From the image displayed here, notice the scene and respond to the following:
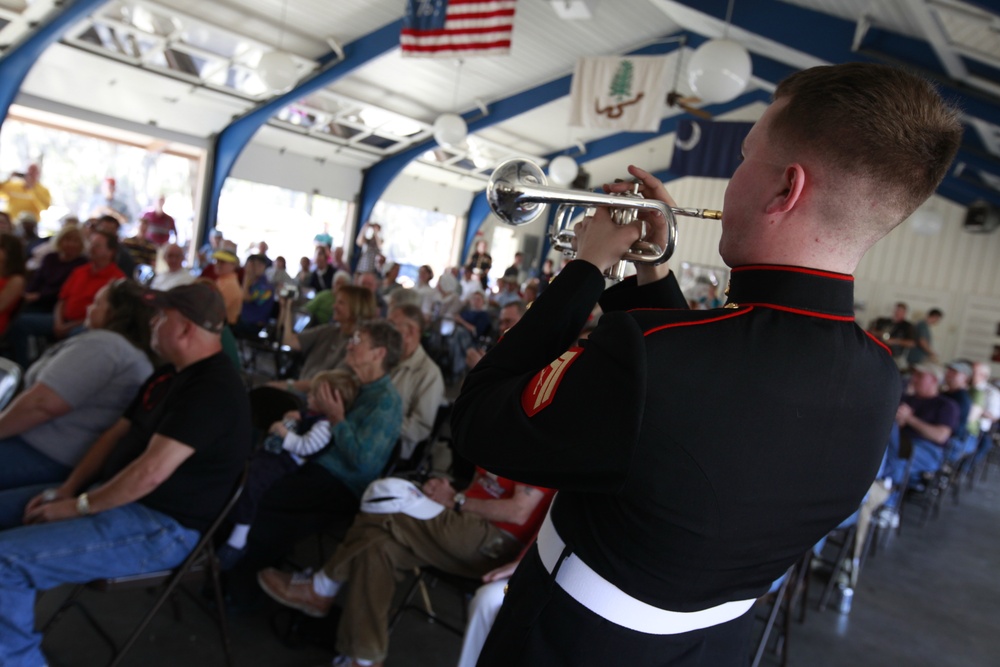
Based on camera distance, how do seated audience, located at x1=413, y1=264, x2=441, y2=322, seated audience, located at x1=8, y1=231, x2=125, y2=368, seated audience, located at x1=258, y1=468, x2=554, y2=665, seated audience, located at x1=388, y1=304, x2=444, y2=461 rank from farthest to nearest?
seated audience, located at x1=413, y1=264, x2=441, y2=322 < seated audience, located at x1=8, y1=231, x2=125, y2=368 < seated audience, located at x1=388, y1=304, x2=444, y2=461 < seated audience, located at x1=258, y1=468, x2=554, y2=665

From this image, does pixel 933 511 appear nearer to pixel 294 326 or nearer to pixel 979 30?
pixel 979 30

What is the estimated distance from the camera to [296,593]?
2465 millimetres

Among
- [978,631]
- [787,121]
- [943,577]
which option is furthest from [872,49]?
[787,121]

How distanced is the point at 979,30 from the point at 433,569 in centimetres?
589

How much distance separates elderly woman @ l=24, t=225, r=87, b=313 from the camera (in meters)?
4.96

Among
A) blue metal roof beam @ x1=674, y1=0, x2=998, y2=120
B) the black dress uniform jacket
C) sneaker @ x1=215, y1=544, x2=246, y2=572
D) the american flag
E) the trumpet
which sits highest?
blue metal roof beam @ x1=674, y1=0, x2=998, y2=120

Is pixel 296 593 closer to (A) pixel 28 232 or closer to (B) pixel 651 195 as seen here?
(B) pixel 651 195

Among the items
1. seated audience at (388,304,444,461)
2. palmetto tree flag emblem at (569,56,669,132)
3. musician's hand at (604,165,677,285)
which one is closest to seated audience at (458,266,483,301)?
palmetto tree flag emblem at (569,56,669,132)

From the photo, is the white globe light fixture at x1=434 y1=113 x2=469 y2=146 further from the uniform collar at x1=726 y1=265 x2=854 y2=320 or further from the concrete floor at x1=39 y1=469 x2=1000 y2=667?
the uniform collar at x1=726 y1=265 x2=854 y2=320

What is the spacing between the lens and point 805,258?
0.77 m

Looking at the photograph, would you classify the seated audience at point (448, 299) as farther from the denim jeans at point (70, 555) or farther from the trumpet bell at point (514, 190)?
the trumpet bell at point (514, 190)

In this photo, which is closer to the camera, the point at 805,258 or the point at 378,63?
the point at 805,258

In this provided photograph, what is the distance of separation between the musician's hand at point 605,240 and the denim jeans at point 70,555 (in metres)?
1.76

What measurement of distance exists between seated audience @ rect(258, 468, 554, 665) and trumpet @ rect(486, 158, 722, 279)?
128 cm
